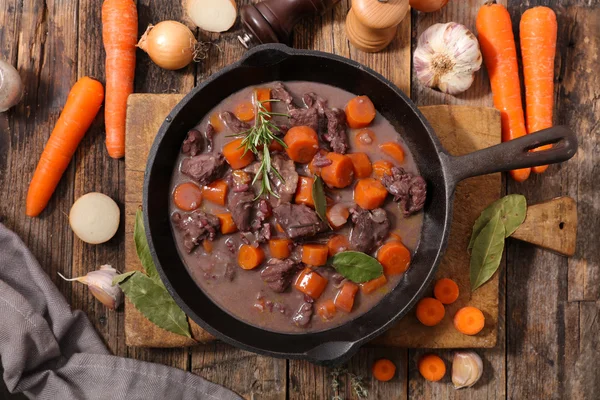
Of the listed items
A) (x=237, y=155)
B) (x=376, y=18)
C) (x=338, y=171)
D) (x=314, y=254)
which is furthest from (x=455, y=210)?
(x=237, y=155)

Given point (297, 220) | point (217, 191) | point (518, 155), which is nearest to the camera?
point (518, 155)

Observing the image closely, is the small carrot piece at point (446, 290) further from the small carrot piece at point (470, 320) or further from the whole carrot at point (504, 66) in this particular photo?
the whole carrot at point (504, 66)

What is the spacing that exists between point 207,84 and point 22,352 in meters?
1.98

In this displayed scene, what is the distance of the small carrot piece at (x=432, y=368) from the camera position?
3.50 m

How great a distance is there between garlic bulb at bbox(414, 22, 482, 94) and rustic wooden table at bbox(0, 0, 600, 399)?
4.9 inches

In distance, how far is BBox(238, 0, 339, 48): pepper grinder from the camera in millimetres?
3322

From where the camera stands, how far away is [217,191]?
3.07 metres

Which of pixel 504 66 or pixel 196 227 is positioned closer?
pixel 196 227

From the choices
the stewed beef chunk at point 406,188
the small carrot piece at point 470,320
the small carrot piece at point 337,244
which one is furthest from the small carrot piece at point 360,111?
the small carrot piece at point 470,320

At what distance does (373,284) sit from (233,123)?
1226 millimetres

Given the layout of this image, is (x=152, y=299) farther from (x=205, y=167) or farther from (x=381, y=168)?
(x=381, y=168)

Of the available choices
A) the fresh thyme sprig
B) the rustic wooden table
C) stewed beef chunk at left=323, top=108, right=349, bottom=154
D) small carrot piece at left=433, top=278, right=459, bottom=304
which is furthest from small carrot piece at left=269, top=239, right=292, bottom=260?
small carrot piece at left=433, top=278, right=459, bottom=304

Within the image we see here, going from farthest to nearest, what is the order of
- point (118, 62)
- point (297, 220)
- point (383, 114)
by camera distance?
point (118, 62), point (383, 114), point (297, 220)

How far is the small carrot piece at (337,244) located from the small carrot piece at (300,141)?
509 millimetres
